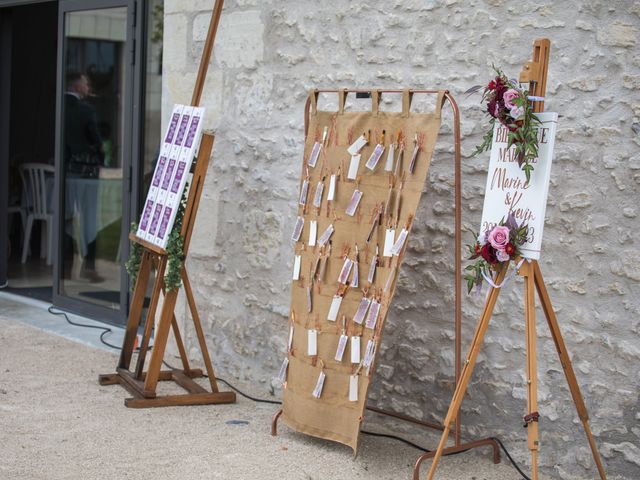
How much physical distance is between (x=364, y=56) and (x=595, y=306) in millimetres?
1619

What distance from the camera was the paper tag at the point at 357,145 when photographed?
405cm

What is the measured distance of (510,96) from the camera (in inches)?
127

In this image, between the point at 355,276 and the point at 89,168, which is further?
the point at 89,168

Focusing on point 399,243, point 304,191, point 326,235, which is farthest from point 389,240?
point 304,191

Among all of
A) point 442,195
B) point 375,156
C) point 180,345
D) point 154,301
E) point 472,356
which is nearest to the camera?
point 472,356

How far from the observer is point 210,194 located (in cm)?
546

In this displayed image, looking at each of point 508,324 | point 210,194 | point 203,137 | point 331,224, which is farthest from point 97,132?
point 508,324

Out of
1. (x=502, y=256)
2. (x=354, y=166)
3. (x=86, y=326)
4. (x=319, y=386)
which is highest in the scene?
(x=354, y=166)

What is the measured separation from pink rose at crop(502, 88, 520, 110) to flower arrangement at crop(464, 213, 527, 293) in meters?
0.37

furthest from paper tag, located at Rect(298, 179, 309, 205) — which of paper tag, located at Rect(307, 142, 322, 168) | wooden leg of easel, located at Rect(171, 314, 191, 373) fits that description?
wooden leg of easel, located at Rect(171, 314, 191, 373)

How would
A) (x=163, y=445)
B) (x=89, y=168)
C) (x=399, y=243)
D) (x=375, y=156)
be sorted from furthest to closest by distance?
(x=89, y=168)
(x=163, y=445)
(x=375, y=156)
(x=399, y=243)

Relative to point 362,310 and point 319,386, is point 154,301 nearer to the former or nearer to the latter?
point 319,386

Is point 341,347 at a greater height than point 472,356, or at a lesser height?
lesser

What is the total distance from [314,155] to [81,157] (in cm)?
304
